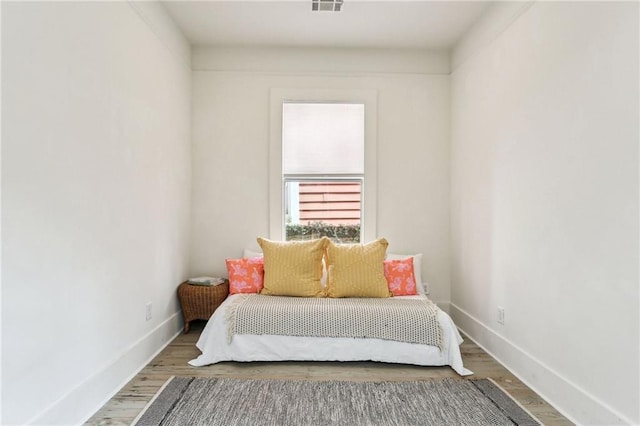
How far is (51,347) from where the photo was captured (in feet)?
5.84

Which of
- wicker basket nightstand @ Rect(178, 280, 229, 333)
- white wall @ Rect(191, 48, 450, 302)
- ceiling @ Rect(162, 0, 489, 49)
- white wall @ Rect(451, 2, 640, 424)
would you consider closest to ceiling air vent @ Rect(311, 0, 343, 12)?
ceiling @ Rect(162, 0, 489, 49)

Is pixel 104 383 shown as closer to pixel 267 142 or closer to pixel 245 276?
pixel 245 276

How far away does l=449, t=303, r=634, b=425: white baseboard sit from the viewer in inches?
73.5

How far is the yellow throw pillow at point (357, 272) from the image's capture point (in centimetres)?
317

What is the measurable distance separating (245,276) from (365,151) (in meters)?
1.69

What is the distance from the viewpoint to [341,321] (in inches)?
109

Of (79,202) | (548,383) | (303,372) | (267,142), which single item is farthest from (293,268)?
(548,383)

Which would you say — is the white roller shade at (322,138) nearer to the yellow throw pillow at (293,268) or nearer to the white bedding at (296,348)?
the yellow throw pillow at (293,268)

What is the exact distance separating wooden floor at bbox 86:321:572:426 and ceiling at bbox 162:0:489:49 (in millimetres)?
2718

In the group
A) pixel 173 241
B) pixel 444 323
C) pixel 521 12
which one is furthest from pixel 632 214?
pixel 173 241

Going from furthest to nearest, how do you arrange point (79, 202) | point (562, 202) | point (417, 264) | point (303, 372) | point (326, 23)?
point (417, 264)
point (326, 23)
point (303, 372)
point (562, 202)
point (79, 202)

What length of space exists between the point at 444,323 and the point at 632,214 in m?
1.38

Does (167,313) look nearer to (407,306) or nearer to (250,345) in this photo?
(250,345)

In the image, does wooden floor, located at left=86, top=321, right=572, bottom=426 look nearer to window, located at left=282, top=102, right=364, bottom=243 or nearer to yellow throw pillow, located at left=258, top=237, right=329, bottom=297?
yellow throw pillow, located at left=258, top=237, right=329, bottom=297
